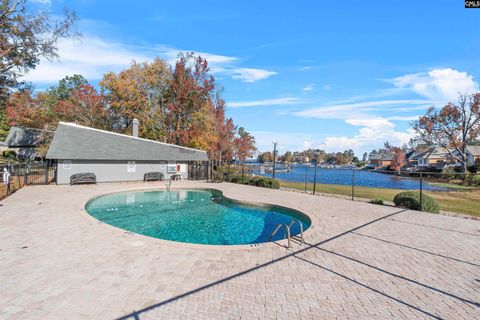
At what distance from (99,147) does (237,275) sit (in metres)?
18.4

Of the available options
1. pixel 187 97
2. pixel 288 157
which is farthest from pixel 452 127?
pixel 288 157

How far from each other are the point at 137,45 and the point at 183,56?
747cm

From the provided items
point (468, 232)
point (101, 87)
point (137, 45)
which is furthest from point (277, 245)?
point (101, 87)

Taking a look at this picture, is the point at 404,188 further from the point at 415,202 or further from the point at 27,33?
the point at 27,33

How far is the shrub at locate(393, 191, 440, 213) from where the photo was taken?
11.8m

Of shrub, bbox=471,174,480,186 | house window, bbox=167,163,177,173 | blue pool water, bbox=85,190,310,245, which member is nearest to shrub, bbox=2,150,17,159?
house window, bbox=167,163,177,173

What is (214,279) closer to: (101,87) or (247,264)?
(247,264)

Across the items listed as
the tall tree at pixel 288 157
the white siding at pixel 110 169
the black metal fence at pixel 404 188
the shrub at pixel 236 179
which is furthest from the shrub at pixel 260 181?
the tall tree at pixel 288 157

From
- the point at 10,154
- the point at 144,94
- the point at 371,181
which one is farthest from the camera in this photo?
the point at 371,181

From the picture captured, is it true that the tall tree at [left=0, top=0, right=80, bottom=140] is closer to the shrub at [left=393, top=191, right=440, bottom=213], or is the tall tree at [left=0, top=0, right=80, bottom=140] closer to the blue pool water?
the blue pool water

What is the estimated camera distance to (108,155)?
1936 centimetres

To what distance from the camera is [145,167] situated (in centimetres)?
2164

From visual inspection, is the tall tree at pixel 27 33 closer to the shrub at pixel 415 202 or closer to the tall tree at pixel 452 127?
the shrub at pixel 415 202

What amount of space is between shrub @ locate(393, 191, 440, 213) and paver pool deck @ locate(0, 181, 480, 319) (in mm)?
3638
